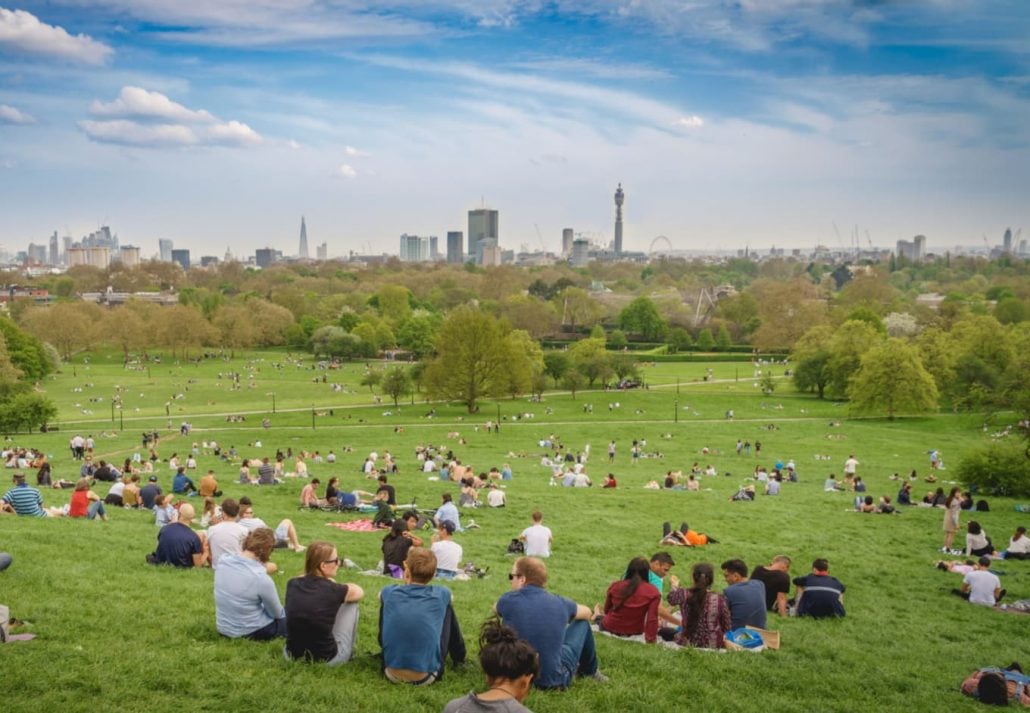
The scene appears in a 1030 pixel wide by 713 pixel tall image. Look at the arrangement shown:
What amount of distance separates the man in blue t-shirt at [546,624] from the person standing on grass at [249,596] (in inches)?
94.4

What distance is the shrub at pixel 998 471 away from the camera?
1077 inches

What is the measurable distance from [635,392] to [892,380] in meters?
19.1

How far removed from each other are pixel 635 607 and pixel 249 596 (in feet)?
12.9

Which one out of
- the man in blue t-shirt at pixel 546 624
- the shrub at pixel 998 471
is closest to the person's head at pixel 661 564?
the man in blue t-shirt at pixel 546 624

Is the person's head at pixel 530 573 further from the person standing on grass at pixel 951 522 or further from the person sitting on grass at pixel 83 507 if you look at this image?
the person standing on grass at pixel 951 522

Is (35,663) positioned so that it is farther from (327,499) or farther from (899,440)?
Answer: (899,440)

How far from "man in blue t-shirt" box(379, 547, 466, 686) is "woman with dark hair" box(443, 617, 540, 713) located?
1.86 metres

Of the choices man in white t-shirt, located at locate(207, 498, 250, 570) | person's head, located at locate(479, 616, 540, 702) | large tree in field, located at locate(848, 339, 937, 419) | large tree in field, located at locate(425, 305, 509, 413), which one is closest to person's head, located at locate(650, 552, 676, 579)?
man in white t-shirt, located at locate(207, 498, 250, 570)

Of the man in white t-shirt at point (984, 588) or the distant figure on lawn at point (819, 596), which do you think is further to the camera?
the man in white t-shirt at point (984, 588)

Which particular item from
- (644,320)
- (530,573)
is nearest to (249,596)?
(530,573)

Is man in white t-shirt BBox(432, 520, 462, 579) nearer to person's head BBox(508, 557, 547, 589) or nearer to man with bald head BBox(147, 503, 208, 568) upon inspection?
man with bald head BBox(147, 503, 208, 568)

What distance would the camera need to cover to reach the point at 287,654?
740 centimetres

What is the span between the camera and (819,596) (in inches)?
441

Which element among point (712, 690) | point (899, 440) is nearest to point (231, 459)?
point (712, 690)
